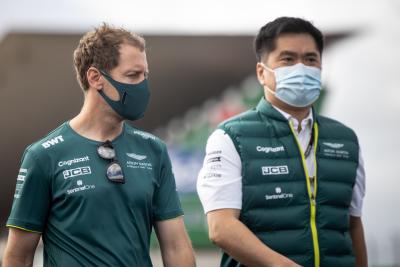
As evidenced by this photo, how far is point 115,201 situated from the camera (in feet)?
12.1

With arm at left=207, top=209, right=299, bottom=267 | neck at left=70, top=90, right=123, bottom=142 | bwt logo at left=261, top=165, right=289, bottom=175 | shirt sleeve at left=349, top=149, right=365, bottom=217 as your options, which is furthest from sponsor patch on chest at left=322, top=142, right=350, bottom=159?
neck at left=70, top=90, right=123, bottom=142

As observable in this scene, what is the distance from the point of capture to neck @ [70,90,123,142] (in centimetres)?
383

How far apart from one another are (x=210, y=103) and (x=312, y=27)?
5469mm

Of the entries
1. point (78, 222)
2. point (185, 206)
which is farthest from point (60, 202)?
point (185, 206)

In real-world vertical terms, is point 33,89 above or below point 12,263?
above

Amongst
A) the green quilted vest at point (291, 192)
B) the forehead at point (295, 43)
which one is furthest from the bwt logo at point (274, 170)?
the forehead at point (295, 43)

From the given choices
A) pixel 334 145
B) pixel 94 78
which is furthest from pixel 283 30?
pixel 94 78

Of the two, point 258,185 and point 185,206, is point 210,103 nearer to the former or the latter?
point 185,206

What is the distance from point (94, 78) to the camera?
388 centimetres

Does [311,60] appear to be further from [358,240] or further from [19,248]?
[19,248]

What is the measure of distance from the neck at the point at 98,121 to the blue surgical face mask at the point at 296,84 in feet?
2.38

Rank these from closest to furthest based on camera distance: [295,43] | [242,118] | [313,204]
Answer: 1. [313,204]
2. [242,118]
3. [295,43]

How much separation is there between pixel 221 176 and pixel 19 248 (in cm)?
85

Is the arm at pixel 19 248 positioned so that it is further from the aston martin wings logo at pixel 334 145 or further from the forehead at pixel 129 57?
the aston martin wings logo at pixel 334 145
